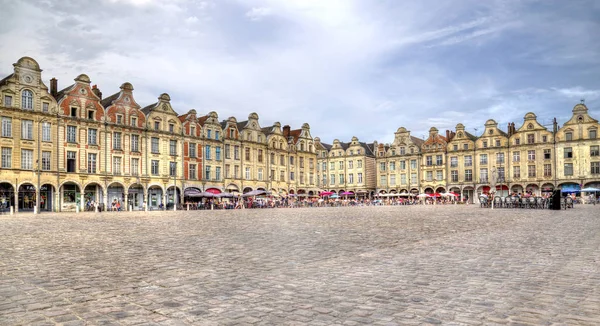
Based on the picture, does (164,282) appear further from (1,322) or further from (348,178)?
(348,178)

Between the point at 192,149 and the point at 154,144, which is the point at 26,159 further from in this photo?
the point at 192,149

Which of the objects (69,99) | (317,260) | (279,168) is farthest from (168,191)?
(317,260)

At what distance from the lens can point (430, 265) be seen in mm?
8711

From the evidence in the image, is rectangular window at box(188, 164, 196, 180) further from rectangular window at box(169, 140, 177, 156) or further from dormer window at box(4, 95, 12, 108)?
dormer window at box(4, 95, 12, 108)

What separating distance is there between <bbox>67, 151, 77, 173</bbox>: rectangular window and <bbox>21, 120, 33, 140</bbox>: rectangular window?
3.78m

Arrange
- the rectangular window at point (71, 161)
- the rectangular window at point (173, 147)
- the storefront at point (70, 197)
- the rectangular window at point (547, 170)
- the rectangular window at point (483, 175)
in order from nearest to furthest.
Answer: the storefront at point (70, 197)
the rectangular window at point (71, 161)
the rectangular window at point (173, 147)
the rectangular window at point (547, 170)
the rectangular window at point (483, 175)

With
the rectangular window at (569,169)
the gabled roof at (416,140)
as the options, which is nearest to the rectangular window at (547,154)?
the rectangular window at (569,169)

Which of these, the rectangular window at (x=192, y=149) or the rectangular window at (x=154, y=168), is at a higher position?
the rectangular window at (x=192, y=149)

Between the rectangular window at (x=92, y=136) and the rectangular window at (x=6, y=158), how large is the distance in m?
7.41

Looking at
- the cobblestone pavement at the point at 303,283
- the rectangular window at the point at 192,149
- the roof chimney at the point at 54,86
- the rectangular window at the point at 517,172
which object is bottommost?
the cobblestone pavement at the point at 303,283

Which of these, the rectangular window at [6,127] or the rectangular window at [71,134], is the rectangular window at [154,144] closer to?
the rectangular window at [71,134]

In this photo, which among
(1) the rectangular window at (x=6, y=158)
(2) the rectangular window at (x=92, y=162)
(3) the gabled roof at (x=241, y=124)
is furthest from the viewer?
(3) the gabled roof at (x=241, y=124)

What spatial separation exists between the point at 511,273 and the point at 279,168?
61.8 m

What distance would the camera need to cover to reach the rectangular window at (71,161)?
45.3 meters
